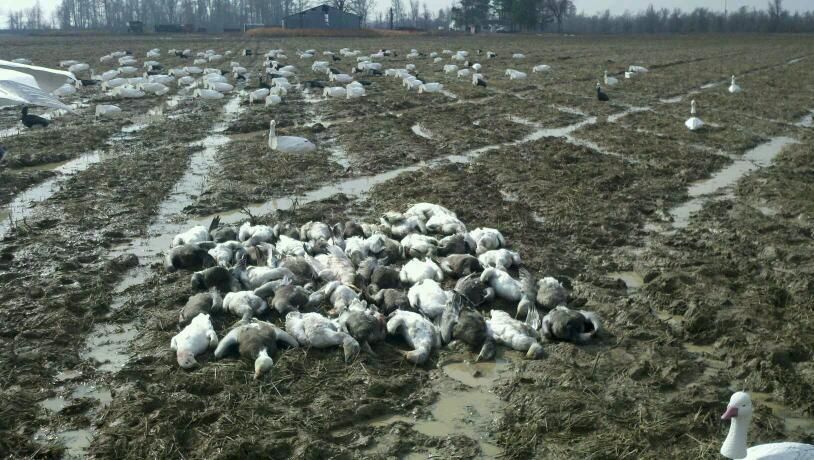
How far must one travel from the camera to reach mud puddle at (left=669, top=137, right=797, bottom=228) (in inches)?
360

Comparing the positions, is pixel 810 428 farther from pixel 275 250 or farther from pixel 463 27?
pixel 463 27

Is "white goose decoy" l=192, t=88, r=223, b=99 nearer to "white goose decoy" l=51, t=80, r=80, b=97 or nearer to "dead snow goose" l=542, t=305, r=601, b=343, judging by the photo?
"white goose decoy" l=51, t=80, r=80, b=97

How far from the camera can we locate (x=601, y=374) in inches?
204

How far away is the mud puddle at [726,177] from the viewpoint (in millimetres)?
9156

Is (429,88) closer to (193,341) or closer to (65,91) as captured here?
(65,91)

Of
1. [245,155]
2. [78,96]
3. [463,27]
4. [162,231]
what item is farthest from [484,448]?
[463,27]

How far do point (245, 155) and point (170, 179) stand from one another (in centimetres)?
187

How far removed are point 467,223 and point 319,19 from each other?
70306 mm

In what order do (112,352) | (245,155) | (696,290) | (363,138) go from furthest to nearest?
1. (363,138)
2. (245,155)
3. (696,290)
4. (112,352)

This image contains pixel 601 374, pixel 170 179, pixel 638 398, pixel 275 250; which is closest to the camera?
pixel 638 398

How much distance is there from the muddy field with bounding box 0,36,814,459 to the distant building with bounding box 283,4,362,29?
199 ft

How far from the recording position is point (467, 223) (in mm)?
8727

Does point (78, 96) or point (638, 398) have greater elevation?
point (78, 96)

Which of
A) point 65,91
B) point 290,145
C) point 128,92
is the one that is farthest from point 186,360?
point 65,91
